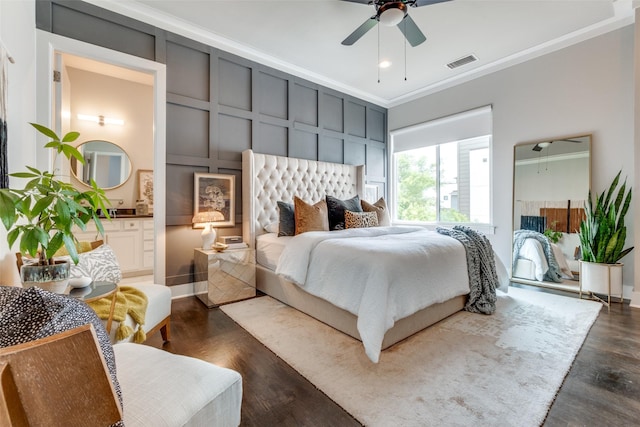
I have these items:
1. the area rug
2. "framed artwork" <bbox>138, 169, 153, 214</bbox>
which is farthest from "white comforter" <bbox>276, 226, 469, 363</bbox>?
"framed artwork" <bbox>138, 169, 153, 214</bbox>

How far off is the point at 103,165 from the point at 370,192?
14.9ft

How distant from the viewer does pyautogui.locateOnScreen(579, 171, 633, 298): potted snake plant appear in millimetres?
2979

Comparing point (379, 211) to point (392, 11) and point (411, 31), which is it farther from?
point (392, 11)

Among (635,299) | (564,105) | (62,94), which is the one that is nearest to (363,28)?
(564,105)

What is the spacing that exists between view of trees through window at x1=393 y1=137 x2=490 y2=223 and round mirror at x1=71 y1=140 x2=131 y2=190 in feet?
16.2

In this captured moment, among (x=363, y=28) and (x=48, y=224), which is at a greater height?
(x=363, y=28)

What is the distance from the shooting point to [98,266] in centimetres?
193

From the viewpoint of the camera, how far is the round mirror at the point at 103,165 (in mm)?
4191

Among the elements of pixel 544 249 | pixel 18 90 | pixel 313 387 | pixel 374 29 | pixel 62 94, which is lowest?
pixel 313 387

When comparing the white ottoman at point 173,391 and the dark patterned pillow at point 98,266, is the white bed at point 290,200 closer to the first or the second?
the white ottoman at point 173,391

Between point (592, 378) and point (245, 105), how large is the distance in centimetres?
426

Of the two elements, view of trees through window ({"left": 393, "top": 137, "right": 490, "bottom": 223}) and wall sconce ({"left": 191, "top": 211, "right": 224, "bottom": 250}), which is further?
view of trees through window ({"left": 393, "top": 137, "right": 490, "bottom": 223})

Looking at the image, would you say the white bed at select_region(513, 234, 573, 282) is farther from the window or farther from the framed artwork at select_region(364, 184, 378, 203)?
the framed artwork at select_region(364, 184, 378, 203)

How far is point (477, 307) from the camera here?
108 inches
